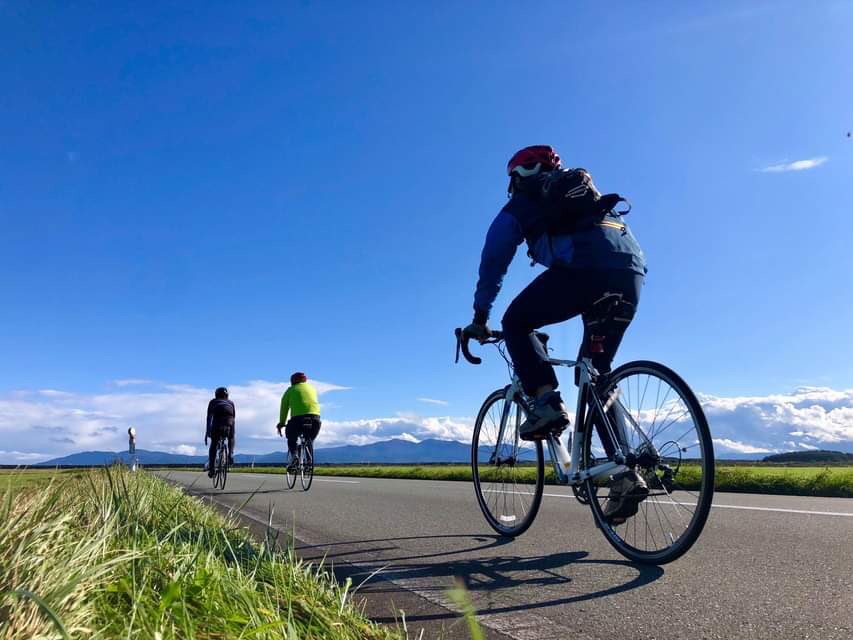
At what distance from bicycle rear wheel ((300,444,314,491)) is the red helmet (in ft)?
28.7

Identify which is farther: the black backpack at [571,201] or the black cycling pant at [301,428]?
the black cycling pant at [301,428]

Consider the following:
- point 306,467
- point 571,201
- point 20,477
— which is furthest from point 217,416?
point 571,201

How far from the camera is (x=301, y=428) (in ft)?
39.2

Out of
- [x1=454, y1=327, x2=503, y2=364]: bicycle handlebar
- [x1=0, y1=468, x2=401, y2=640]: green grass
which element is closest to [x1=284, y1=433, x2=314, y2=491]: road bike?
[x1=454, y1=327, x2=503, y2=364]: bicycle handlebar

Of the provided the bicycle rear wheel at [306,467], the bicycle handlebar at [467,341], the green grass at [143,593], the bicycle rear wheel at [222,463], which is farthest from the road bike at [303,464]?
the green grass at [143,593]

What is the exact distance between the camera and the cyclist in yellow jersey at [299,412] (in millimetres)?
11875

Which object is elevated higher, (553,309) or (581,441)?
(553,309)

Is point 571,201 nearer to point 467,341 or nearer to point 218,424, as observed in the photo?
point 467,341

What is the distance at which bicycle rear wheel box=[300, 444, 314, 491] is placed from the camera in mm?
11453

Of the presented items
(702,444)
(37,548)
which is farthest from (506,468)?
(37,548)

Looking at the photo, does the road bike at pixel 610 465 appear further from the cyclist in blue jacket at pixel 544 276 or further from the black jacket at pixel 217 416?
the black jacket at pixel 217 416

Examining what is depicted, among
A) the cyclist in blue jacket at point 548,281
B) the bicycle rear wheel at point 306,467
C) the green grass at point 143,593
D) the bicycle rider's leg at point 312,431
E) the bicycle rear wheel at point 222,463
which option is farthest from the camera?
the bicycle rear wheel at point 222,463

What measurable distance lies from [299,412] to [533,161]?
29.5ft

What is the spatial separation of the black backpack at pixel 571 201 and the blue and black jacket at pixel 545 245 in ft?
0.11
